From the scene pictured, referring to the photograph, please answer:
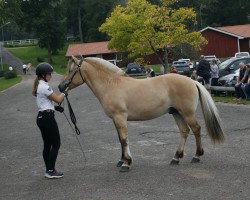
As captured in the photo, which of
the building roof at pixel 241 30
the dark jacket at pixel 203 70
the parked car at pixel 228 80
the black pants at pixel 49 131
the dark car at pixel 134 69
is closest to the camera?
the black pants at pixel 49 131

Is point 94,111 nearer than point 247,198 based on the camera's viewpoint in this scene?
No

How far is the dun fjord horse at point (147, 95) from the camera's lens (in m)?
8.26

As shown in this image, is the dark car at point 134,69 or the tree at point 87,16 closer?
the dark car at point 134,69

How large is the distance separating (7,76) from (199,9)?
4505 centimetres

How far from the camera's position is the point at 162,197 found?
20.2ft

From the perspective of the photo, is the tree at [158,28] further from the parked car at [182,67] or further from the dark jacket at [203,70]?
the dark jacket at [203,70]

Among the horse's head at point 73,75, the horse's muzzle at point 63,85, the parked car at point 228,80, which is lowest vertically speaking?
the parked car at point 228,80

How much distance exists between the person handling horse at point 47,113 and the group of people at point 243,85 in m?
11.2

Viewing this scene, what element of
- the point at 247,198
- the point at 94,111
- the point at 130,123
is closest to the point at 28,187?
the point at 247,198

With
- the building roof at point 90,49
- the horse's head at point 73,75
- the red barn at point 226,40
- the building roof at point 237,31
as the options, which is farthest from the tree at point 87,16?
the horse's head at point 73,75

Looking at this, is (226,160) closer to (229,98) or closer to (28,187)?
(28,187)

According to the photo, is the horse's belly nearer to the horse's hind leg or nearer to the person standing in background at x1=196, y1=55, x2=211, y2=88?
the horse's hind leg

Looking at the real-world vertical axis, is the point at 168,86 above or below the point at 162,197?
above

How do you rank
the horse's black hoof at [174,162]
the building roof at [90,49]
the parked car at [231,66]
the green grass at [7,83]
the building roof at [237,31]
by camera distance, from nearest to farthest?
the horse's black hoof at [174,162] < the parked car at [231,66] < the green grass at [7,83] < the building roof at [237,31] < the building roof at [90,49]
